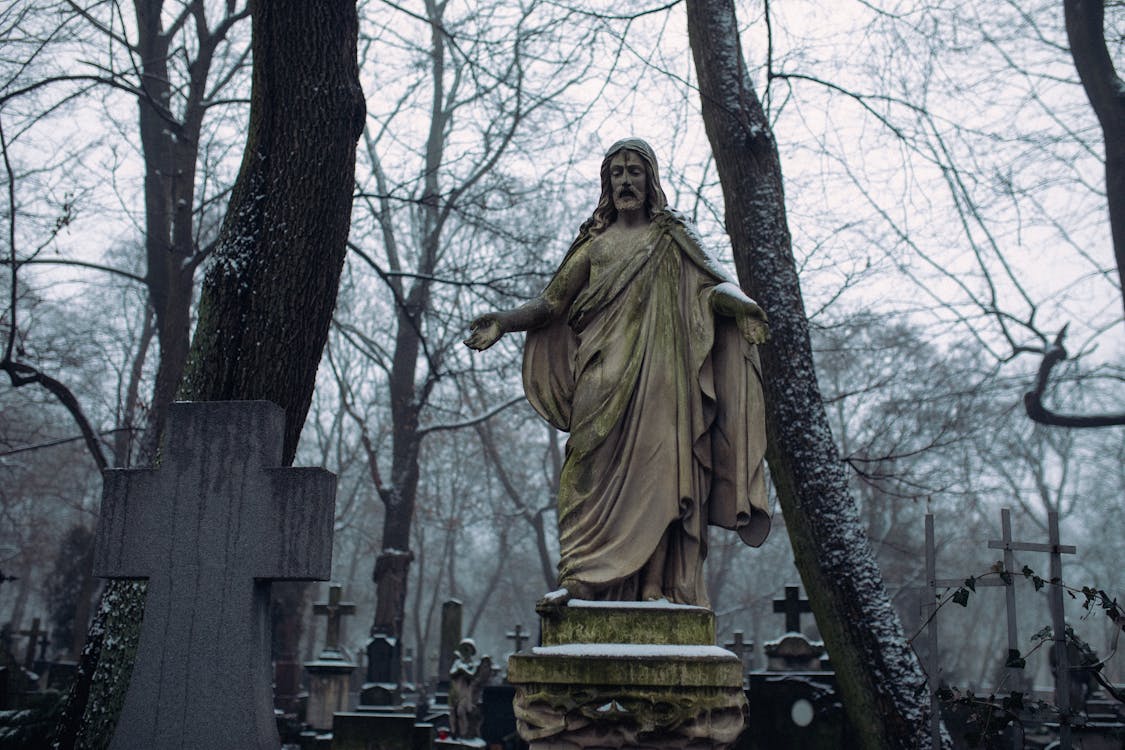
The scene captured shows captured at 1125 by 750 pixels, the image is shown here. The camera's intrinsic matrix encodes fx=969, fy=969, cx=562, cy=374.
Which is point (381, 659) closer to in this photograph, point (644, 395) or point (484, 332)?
point (484, 332)

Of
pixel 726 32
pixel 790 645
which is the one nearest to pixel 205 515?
pixel 726 32

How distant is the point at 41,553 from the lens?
3262 cm

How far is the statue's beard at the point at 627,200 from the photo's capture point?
16.1ft

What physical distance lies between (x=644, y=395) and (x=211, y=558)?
6.48 ft

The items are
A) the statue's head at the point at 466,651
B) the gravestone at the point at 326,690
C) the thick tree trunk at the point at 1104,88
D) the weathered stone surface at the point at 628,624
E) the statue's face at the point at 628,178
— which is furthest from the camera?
the gravestone at the point at 326,690

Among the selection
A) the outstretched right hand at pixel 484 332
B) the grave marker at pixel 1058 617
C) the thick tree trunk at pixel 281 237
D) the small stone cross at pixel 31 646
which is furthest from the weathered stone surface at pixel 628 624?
the small stone cross at pixel 31 646

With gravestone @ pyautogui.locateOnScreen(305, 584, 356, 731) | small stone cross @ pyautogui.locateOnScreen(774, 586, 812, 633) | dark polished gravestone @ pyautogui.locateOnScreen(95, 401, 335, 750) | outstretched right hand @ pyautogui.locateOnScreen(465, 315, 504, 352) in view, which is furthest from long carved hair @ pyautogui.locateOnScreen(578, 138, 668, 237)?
gravestone @ pyautogui.locateOnScreen(305, 584, 356, 731)

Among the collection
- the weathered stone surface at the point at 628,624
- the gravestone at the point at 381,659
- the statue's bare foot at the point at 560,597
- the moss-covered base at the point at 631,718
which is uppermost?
the statue's bare foot at the point at 560,597

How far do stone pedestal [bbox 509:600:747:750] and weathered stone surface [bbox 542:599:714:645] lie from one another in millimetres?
81

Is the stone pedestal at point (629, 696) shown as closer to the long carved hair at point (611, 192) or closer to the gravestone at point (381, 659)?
the long carved hair at point (611, 192)

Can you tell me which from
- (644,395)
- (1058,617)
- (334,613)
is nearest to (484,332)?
(644,395)

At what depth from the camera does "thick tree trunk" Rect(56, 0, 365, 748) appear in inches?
217

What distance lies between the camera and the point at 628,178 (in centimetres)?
488

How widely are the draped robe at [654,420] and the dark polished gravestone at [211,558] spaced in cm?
119
